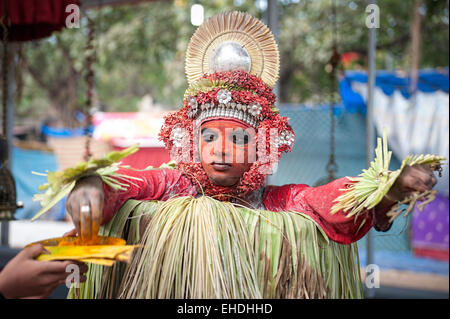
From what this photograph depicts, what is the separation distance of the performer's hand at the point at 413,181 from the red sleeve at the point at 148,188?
827 millimetres

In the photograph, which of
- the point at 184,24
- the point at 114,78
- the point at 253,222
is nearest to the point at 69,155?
the point at 184,24

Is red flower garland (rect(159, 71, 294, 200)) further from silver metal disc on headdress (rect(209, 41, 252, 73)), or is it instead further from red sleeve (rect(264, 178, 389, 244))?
red sleeve (rect(264, 178, 389, 244))

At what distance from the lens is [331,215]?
1.51 meters

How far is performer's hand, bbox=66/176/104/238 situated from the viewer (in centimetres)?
131

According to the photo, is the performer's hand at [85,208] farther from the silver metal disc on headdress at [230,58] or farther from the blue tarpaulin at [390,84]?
the blue tarpaulin at [390,84]

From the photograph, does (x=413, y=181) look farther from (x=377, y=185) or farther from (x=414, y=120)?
(x=414, y=120)

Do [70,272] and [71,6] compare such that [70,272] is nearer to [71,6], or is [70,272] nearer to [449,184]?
[71,6]

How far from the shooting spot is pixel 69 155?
6305 mm

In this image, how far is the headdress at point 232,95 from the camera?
5.66 feet

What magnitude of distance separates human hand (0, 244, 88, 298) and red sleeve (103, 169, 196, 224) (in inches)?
10.2
